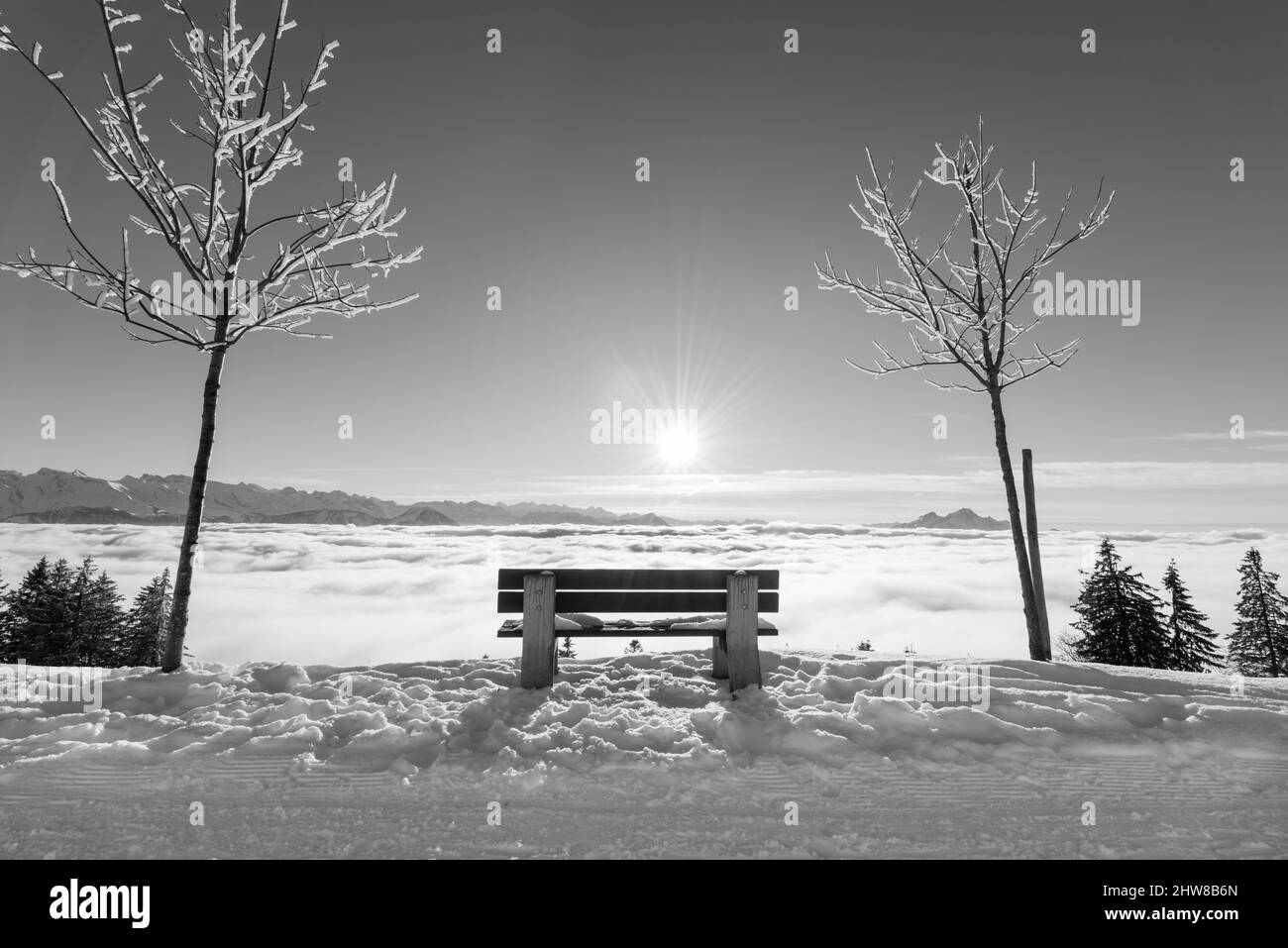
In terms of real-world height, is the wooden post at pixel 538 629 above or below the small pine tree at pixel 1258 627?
above

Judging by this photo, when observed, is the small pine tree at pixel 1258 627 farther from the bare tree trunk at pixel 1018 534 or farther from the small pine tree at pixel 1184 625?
the bare tree trunk at pixel 1018 534

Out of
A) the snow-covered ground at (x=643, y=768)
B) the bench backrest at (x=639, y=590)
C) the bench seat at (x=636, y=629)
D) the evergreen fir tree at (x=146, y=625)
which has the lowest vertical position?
the evergreen fir tree at (x=146, y=625)

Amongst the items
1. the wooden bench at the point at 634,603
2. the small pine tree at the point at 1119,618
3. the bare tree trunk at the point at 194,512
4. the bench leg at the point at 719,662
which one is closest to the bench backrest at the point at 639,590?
the wooden bench at the point at 634,603

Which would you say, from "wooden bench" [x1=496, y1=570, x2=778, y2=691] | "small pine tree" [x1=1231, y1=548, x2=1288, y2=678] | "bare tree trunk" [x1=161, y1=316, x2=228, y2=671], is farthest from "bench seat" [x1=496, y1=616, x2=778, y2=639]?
"small pine tree" [x1=1231, y1=548, x2=1288, y2=678]

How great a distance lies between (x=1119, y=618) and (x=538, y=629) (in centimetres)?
2650

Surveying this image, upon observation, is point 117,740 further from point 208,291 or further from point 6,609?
point 6,609

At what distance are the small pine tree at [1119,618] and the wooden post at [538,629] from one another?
26.1 metres

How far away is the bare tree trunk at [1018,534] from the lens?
8.59 m

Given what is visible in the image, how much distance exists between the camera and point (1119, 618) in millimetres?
23703

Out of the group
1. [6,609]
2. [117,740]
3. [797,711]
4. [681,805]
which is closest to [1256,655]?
[797,711]

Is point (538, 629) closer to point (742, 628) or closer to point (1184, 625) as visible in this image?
point (742, 628)

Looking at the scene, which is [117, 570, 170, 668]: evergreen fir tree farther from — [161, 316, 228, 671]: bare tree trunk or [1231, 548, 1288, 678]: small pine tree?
[1231, 548, 1288, 678]: small pine tree

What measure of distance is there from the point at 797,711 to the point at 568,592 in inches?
101
